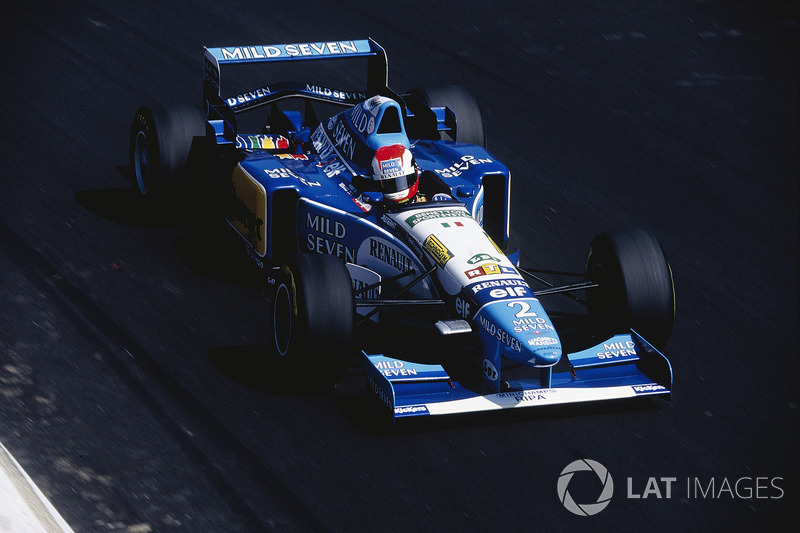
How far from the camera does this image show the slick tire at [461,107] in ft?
37.8

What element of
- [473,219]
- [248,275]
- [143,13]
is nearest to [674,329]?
[473,219]

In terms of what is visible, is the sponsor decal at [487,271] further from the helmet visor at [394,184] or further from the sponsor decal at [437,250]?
the helmet visor at [394,184]

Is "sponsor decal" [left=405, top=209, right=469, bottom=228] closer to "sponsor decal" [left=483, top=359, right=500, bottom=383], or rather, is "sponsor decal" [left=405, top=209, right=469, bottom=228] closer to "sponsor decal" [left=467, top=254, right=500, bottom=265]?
"sponsor decal" [left=467, top=254, right=500, bottom=265]

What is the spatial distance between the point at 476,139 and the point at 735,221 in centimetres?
260

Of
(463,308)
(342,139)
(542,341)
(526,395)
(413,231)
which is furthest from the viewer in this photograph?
(342,139)

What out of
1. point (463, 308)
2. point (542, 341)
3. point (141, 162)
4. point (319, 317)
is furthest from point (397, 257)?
point (141, 162)

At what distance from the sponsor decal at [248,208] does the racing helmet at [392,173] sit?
0.93 meters

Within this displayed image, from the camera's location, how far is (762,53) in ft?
51.1

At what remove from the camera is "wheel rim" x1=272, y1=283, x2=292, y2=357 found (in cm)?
847

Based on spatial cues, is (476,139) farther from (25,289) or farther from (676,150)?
(25,289)

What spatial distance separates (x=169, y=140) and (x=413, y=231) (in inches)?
122

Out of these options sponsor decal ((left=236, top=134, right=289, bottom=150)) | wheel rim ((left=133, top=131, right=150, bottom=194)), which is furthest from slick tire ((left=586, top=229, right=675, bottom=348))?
wheel rim ((left=133, top=131, right=150, bottom=194))

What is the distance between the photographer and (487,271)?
8.38 metres

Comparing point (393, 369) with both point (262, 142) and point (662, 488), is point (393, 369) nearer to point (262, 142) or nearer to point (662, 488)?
point (662, 488)
